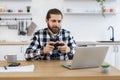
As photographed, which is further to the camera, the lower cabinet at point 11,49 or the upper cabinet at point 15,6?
the upper cabinet at point 15,6

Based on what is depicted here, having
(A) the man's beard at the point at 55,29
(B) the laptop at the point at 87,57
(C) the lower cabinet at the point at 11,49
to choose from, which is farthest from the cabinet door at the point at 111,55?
(B) the laptop at the point at 87,57

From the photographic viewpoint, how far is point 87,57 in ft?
6.59

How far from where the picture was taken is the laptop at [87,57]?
1.97 metres

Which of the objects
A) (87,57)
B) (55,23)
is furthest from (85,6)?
(87,57)

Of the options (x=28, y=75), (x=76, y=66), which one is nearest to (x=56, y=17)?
(x=76, y=66)

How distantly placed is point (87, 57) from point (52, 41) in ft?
2.88

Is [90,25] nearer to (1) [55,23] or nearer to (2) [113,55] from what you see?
(2) [113,55]

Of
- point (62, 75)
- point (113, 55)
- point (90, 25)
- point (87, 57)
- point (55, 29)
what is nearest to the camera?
point (62, 75)

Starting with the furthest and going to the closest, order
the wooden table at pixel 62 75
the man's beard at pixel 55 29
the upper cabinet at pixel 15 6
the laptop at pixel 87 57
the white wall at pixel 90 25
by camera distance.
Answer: the white wall at pixel 90 25, the upper cabinet at pixel 15 6, the man's beard at pixel 55 29, the laptop at pixel 87 57, the wooden table at pixel 62 75

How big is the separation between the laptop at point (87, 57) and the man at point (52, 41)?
444 mm

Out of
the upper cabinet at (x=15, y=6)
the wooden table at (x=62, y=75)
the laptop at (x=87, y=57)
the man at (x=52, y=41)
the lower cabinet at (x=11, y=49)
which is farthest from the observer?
the upper cabinet at (x=15, y=6)

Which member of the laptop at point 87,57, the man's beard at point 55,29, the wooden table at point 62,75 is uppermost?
the man's beard at point 55,29

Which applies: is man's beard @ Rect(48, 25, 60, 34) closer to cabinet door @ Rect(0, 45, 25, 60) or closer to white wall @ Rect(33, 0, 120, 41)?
cabinet door @ Rect(0, 45, 25, 60)

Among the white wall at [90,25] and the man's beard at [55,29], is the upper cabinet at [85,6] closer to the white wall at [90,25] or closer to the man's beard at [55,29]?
the white wall at [90,25]
